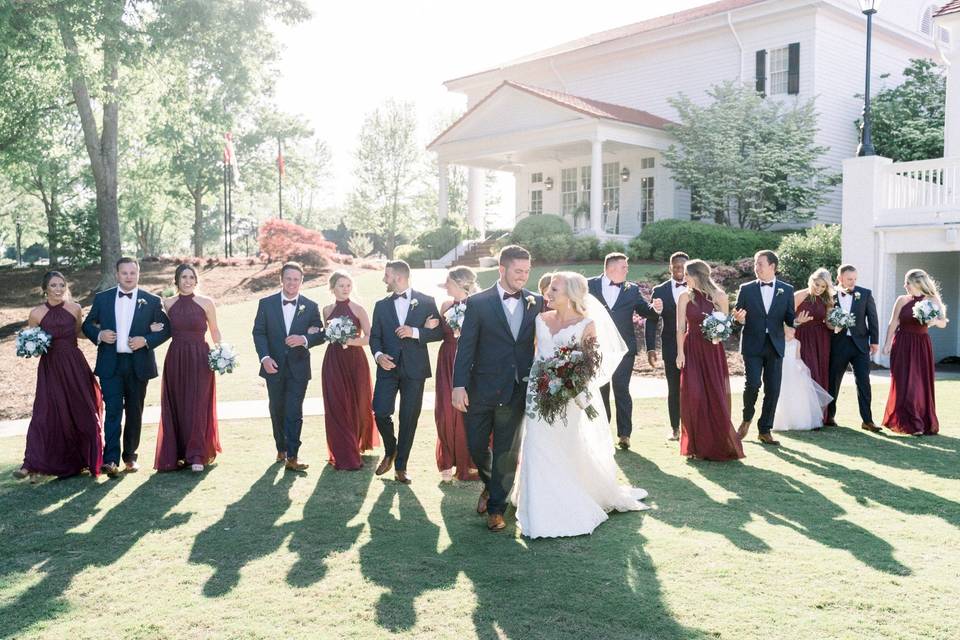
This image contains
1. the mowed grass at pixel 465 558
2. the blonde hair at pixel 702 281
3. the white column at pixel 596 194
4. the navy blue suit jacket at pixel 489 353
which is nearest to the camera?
the mowed grass at pixel 465 558

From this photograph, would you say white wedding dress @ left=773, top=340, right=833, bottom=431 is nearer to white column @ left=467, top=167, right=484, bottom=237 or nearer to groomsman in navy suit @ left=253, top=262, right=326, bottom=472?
groomsman in navy suit @ left=253, top=262, right=326, bottom=472

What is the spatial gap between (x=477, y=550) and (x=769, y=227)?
24.8m

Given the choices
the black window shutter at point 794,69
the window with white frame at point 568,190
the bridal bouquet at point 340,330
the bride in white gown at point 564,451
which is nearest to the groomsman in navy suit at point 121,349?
the bridal bouquet at point 340,330

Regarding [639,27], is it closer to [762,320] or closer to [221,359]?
[762,320]

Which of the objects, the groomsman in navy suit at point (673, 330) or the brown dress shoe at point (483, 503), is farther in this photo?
the groomsman in navy suit at point (673, 330)

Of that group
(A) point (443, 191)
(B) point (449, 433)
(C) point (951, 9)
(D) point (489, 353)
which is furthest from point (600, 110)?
(D) point (489, 353)

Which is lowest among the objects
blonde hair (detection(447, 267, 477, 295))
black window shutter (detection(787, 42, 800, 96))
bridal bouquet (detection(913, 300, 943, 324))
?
bridal bouquet (detection(913, 300, 943, 324))

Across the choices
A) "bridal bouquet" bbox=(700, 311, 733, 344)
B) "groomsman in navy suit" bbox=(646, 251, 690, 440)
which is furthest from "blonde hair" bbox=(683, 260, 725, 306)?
"groomsman in navy suit" bbox=(646, 251, 690, 440)

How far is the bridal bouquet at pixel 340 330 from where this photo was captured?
27.2 ft

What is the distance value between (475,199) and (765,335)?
86.0 feet

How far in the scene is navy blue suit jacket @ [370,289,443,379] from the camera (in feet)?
26.1

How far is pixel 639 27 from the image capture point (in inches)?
1358

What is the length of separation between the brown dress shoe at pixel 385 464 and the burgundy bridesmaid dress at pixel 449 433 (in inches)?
19.0

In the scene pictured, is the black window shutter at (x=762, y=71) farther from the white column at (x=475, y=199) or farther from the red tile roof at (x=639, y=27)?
the white column at (x=475, y=199)
